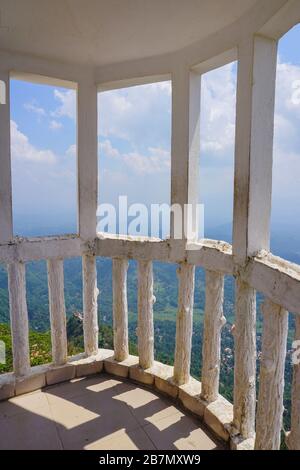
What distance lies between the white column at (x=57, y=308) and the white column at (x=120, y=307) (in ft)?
3.27

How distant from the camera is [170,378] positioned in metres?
5.71

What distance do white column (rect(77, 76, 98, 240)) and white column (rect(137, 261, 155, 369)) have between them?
4.15ft

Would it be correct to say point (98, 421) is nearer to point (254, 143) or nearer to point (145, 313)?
point (145, 313)

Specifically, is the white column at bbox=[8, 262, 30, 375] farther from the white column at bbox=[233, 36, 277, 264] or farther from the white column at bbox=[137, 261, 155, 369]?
the white column at bbox=[233, 36, 277, 264]

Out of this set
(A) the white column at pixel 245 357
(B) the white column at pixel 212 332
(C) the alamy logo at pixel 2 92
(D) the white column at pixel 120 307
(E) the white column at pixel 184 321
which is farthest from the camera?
(D) the white column at pixel 120 307

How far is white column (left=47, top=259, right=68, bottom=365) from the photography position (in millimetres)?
5988

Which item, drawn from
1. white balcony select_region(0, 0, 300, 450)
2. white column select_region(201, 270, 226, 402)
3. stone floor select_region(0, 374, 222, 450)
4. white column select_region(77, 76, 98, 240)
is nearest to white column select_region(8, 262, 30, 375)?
white balcony select_region(0, 0, 300, 450)

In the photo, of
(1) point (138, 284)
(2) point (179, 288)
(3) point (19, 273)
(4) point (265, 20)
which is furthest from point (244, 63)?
(3) point (19, 273)

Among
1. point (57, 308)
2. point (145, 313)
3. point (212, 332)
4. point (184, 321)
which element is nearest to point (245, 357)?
point (212, 332)

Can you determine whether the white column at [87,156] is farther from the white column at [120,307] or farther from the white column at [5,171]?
the white column at [5,171]

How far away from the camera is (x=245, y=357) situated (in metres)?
4.30

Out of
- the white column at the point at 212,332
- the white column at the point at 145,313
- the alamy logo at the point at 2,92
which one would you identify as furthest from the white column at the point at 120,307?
the alamy logo at the point at 2,92

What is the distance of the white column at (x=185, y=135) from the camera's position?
504cm

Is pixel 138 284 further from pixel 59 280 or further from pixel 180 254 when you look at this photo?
pixel 59 280
